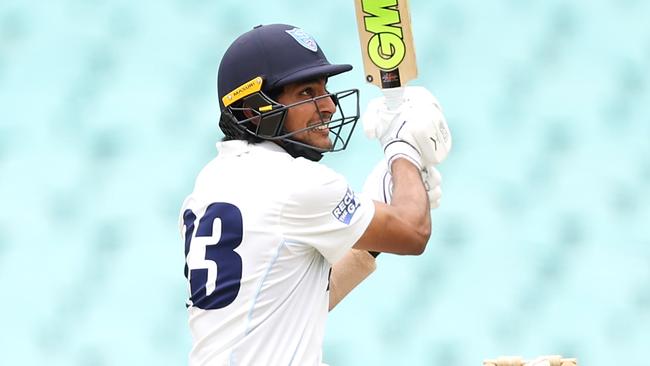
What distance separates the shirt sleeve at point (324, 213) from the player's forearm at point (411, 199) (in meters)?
0.11

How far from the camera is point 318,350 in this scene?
201cm

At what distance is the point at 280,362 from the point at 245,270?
0.19 metres

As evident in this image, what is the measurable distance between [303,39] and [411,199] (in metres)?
0.42

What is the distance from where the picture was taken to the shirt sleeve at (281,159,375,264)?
6.43 ft

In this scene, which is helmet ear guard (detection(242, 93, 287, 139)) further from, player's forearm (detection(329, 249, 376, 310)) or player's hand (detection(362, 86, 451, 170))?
player's forearm (detection(329, 249, 376, 310))

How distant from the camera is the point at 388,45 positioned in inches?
94.3

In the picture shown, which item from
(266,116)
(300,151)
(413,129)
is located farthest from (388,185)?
(266,116)

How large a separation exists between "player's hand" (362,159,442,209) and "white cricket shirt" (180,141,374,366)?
33cm

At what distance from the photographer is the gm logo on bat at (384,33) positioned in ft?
7.82

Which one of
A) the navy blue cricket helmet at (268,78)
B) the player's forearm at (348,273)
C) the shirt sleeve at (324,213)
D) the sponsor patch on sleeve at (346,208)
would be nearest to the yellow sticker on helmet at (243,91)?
the navy blue cricket helmet at (268,78)

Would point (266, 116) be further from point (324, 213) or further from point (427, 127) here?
point (427, 127)

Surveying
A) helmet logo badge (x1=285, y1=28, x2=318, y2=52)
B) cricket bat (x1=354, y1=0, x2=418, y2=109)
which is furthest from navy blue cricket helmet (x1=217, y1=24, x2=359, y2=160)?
cricket bat (x1=354, y1=0, x2=418, y2=109)

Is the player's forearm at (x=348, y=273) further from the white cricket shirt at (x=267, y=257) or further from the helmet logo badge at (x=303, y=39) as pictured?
the helmet logo badge at (x=303, y=39)

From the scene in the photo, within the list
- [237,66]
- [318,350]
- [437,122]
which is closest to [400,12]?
[437,122]
